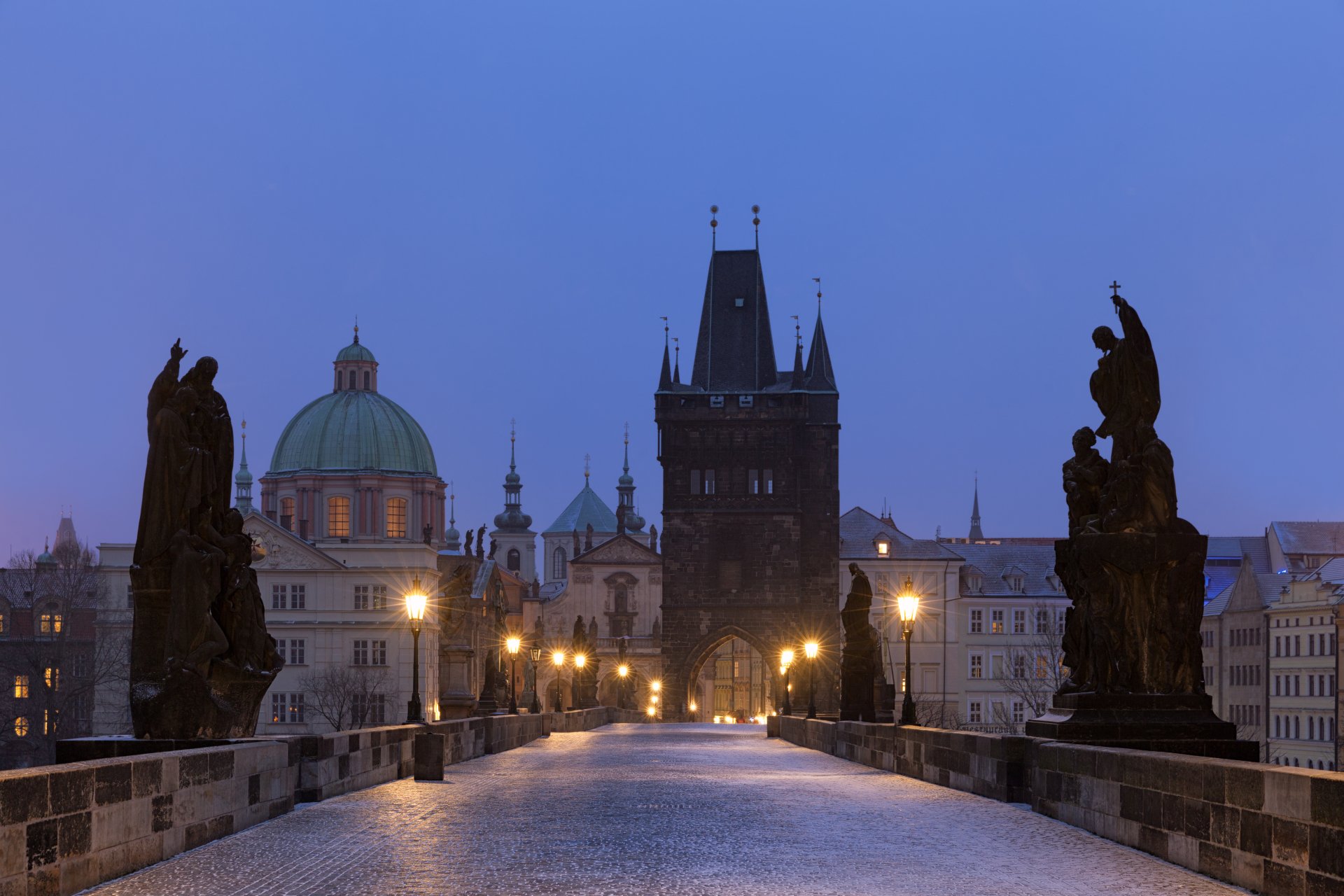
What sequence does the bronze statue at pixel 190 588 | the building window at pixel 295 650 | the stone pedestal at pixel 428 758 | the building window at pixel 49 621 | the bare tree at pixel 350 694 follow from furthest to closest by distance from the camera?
the building window at pixel 295 650
the bare tree at pixel 350 694
the building window at pixel 49 621
the stone pedestal at pixel 428 758
the bronze statue at pixel 190 588

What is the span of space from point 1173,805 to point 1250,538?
110m

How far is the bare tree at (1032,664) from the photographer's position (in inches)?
3989

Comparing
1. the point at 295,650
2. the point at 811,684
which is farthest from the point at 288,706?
the point at 811,684

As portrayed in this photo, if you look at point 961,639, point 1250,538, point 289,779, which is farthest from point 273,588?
point 289,779

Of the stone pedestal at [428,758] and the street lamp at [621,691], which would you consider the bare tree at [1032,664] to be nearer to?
the street lamp at [621,691]

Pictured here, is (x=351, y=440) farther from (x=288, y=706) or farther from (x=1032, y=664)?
(x=1032, y=664)

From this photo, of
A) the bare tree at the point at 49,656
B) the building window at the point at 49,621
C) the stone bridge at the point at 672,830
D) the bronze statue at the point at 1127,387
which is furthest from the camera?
the building window at the point at 49,621

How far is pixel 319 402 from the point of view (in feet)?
438

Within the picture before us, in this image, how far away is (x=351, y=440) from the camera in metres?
130

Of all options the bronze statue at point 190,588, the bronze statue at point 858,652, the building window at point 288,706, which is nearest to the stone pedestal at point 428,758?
the bronze statue at point 190,588

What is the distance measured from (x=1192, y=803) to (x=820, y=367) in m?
102

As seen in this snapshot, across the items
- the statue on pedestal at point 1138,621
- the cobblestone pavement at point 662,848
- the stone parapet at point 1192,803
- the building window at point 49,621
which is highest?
the statue on pedestal at point 1138,621

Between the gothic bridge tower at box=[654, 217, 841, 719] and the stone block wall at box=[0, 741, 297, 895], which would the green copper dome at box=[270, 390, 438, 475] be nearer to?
the gothic bridge tower at box=[654, 217, 841, 719]

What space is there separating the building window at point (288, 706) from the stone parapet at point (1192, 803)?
3335 inches
